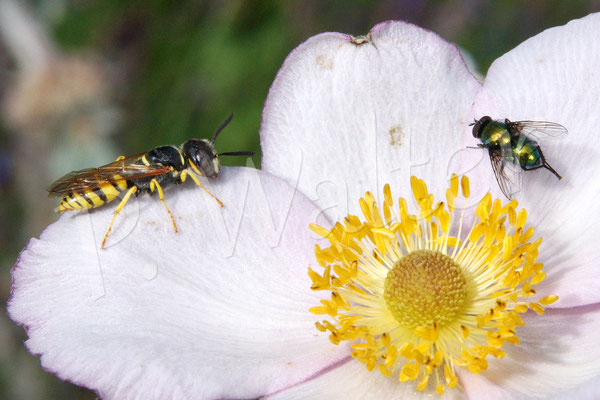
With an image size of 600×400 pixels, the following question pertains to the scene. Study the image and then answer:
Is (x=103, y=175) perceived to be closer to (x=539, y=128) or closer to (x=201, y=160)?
(x=201, y=160)

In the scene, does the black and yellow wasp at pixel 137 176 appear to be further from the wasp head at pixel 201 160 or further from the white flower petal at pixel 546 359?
the white flower petal at pixel 546 359

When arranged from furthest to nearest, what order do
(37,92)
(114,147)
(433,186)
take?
(114,147), (37,92), (433,186)

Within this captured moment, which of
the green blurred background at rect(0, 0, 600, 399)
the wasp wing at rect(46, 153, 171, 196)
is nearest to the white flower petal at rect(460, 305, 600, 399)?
the wasp wing at rect(46, 153, 171, 196)

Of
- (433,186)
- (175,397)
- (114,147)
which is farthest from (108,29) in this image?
(175,397)

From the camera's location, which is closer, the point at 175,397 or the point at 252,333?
the point at 175,397

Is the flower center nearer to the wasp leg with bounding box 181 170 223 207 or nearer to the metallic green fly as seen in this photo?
the metallic green fly

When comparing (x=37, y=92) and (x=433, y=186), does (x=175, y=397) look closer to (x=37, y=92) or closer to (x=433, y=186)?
(x=433, y=186)

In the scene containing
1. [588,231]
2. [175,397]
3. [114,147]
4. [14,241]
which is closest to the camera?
[175,397]
